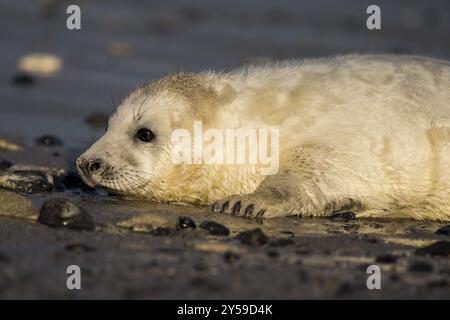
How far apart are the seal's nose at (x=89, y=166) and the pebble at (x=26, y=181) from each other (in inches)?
18.0

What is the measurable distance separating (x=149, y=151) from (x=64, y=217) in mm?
1109

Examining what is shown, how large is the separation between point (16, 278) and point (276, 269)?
1.18 m

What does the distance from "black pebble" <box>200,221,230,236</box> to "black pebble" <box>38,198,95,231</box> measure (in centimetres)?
61

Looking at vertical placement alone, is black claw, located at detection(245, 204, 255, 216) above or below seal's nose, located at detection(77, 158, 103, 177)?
below

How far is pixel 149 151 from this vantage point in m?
6.28

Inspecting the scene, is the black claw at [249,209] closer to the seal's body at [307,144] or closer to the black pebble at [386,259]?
the seal's body at [307,144]

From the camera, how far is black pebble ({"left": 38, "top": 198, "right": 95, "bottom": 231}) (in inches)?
208

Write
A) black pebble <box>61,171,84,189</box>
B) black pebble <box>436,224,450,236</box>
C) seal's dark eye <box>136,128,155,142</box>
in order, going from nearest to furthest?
1. black pebble <box>436,224,450,236</box>
2. seal's dark eye <box>136,128,155,142</box>
3. black pebble <box>61,171,84,189</box>

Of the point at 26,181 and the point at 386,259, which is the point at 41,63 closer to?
the point at 26,181

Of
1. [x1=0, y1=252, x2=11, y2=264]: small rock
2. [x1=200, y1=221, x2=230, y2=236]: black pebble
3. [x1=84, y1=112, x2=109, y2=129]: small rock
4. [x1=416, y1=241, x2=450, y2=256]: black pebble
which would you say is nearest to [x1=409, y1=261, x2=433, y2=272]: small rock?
[x1=416, y1=241, x2=450, y2=256]: black pebble

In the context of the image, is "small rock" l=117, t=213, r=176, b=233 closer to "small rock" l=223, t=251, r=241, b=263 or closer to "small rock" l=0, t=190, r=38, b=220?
"small rock" l=0, t=190, r=38, b=220
